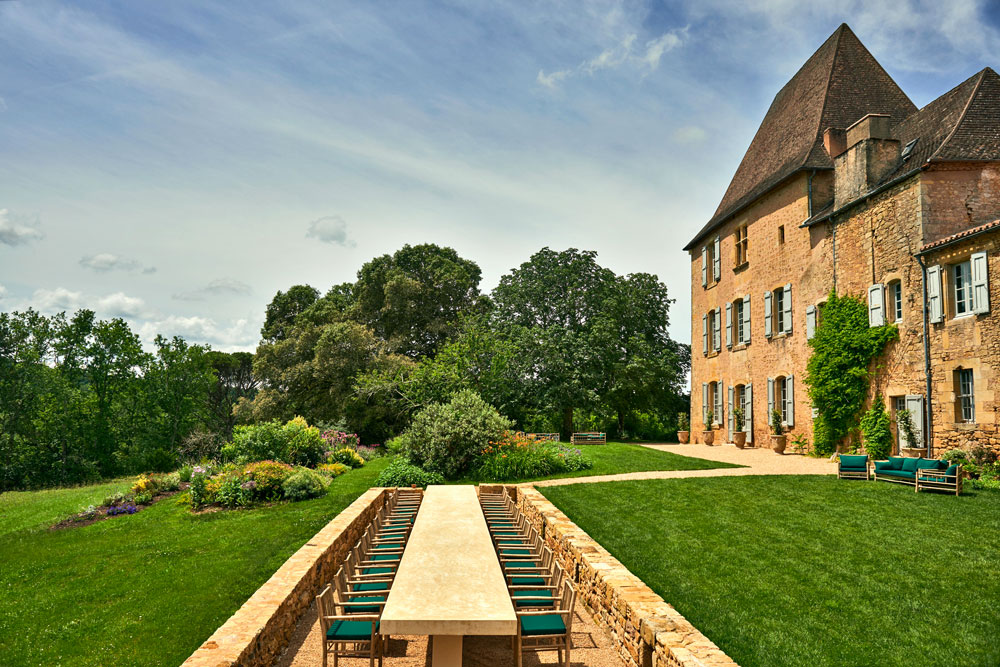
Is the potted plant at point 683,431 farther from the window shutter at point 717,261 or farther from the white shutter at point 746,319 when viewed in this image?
the window shutter at point 717,261

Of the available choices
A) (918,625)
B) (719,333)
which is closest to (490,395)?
(719,333)

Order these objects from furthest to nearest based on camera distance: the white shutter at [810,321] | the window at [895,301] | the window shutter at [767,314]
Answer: the window shutter at [767,314] < the white shutter at [810,321] < the window at [895,301]

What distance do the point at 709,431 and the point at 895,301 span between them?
10770 mm

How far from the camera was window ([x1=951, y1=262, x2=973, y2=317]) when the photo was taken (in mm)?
14664

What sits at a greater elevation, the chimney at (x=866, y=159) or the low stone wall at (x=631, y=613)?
the chimney at (x=866, y=159)

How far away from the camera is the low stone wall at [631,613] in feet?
15.7

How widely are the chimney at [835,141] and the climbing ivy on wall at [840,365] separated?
514 centimetres

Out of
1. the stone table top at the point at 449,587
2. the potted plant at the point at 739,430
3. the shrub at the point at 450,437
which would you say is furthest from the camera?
the potted plant at the point at 739,430

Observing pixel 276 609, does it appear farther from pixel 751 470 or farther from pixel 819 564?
pixel 751 470

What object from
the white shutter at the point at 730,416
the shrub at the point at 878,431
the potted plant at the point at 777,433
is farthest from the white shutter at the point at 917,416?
the white shutter at the point at 730,416

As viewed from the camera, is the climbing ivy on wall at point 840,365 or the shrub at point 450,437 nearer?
the shrub at point 450,437

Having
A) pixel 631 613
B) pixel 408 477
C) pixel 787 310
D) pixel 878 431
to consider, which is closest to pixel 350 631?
pixel 631 613

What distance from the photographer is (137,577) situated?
28.1 feet

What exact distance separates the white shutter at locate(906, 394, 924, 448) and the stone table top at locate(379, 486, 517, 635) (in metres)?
12.7
